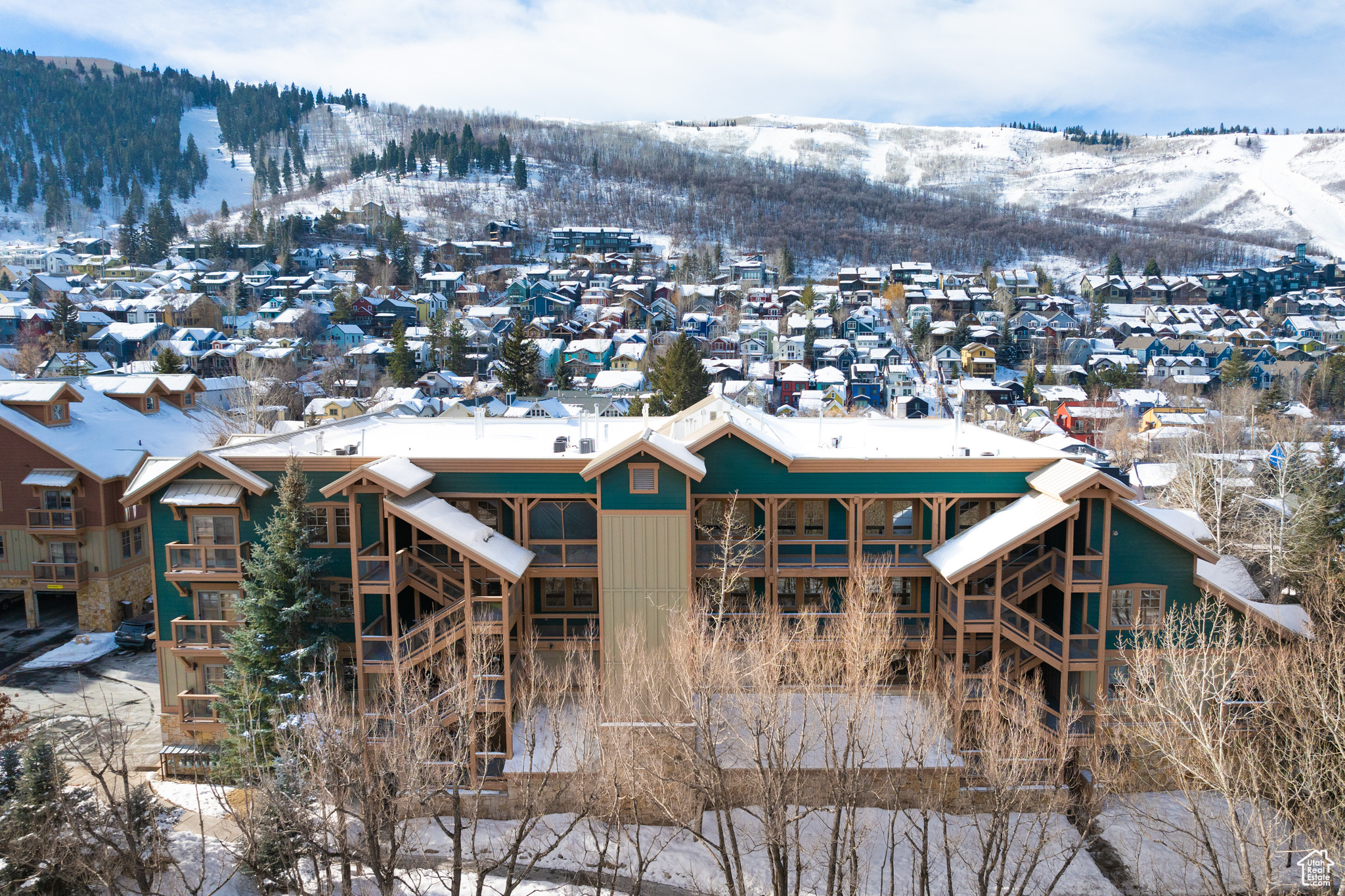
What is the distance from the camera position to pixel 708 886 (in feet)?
54.8

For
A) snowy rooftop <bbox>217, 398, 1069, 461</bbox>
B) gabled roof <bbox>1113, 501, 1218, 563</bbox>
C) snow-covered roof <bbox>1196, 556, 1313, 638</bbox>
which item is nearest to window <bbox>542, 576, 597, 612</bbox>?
snowy rooftop <bbox>217, 398, 1069, 461</bbox>

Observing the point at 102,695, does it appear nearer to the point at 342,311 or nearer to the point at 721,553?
the point at 721,553

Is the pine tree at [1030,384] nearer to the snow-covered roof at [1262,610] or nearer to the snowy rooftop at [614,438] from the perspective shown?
the snowy rooftop at [614,438]

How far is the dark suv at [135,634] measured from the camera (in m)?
26.8

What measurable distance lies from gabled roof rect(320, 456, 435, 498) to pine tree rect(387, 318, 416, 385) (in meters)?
60.5

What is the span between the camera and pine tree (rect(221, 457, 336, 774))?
17875 millimetres

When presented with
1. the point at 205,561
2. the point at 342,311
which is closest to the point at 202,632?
the point at 205,561

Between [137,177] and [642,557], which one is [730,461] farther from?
[137,177]

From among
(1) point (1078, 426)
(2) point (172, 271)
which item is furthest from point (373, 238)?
(1) point (1078, 426)

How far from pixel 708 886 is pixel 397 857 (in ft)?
22.2

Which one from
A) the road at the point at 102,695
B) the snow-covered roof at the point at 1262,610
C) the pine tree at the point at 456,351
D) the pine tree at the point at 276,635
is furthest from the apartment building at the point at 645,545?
the pine tree at the point at 456,351

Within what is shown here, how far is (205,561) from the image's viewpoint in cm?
Answer: 2006

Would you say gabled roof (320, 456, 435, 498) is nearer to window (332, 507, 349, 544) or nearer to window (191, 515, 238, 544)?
window (332, 507, 349, 544)

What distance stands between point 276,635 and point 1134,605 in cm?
2094
